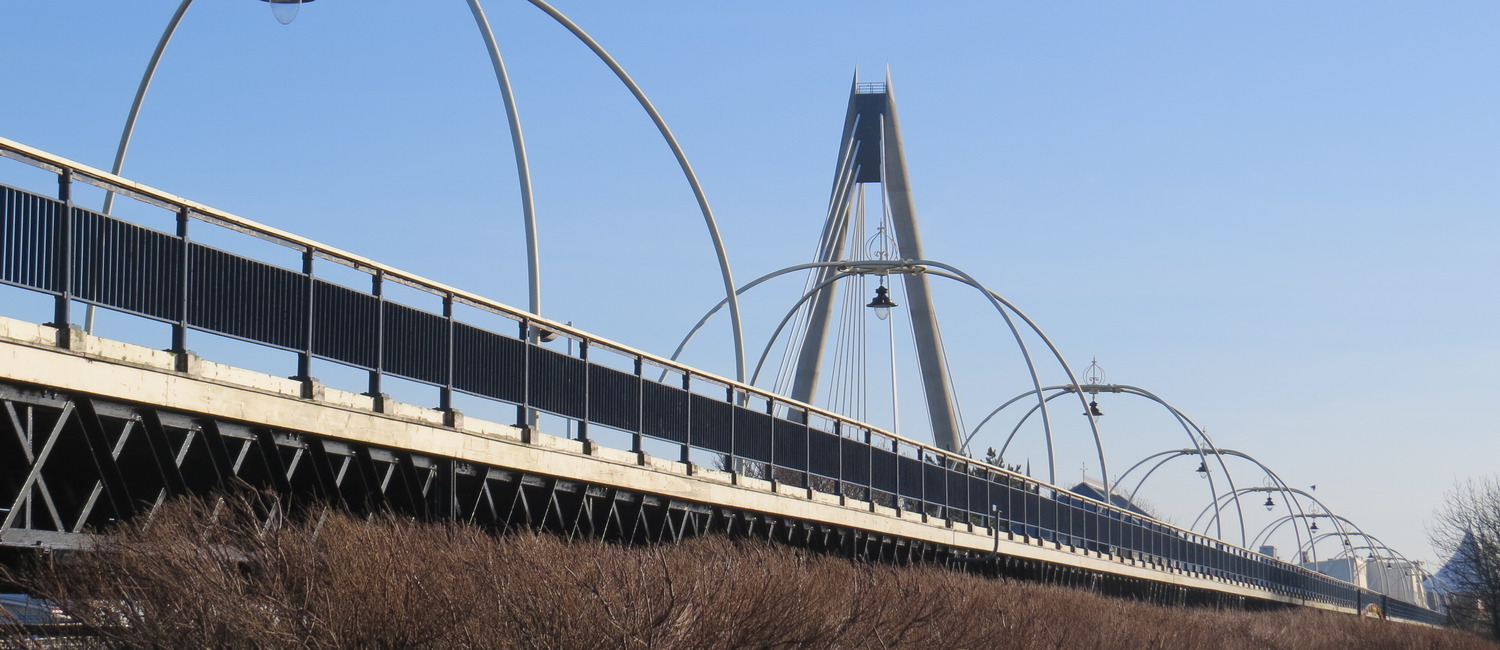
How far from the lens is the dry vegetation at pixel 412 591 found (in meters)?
11.3

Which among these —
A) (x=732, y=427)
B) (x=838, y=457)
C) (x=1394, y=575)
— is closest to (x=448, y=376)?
(x=732, y=427)

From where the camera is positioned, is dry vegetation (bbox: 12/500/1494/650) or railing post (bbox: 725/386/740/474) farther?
railing post (bbox: 725/386/740/474)

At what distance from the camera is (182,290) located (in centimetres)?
1359

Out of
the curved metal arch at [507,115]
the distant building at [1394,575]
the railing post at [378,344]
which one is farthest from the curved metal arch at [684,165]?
the distant building at [1394,575]

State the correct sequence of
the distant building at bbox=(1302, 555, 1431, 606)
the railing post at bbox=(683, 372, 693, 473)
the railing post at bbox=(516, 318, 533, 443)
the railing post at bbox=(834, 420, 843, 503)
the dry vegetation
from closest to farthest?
1. the dry vegetation
2. the railing post at bbox=(516, 318, 533, 443)
3. the railing post at bbox=(683, 372, 693, 473)
4. the railing post at bbox=(834, 420, 843, 503)
5. the distant building at bbox=(1302, 555, 1431, 606)

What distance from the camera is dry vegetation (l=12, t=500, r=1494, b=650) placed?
11.3m

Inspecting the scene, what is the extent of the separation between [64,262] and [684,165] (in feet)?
57.8

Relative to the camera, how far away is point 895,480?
33250 mm

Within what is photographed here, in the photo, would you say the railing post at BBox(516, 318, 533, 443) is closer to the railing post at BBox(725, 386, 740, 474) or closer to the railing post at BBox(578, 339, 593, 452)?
the railing post at BBox(578, 339, 593, 452)

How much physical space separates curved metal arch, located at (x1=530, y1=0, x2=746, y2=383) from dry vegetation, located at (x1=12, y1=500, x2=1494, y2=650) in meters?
9.35

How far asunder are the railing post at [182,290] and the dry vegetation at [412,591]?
1.17m

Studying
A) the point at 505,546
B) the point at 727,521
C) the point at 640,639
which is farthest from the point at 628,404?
the point at 640,639

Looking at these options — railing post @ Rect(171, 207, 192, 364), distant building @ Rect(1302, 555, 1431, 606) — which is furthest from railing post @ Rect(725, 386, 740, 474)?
distant building @ Rect(1302, 555, 1431, 606)

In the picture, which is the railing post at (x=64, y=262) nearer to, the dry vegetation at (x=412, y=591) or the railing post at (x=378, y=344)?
the dry vegetation at (x=412, y=591)
